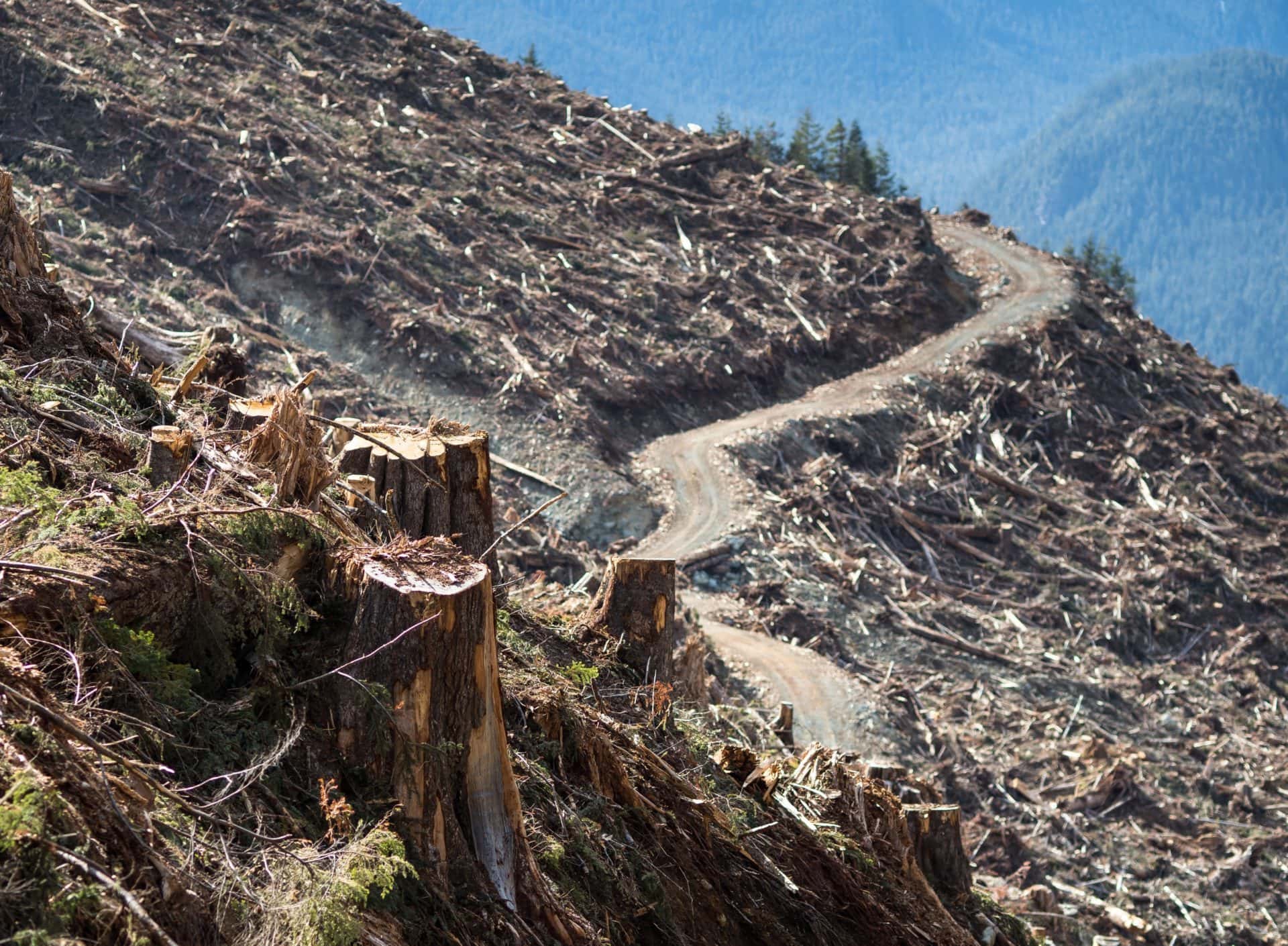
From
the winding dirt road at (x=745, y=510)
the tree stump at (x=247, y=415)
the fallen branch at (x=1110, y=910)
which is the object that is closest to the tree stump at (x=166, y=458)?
the tree stump at (x=247, y=415)

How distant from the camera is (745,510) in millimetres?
→ 22828

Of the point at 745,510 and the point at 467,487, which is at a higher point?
the point at 745,510

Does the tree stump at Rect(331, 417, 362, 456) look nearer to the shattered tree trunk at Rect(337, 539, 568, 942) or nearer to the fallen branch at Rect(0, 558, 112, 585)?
the shattered tree trunk at Rect(337, 539, 568, 942)

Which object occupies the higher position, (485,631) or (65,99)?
(65,99)

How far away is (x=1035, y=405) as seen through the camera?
31.0 metres

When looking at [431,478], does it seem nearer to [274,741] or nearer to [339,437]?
[339,437]

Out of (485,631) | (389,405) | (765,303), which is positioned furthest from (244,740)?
(765,303)

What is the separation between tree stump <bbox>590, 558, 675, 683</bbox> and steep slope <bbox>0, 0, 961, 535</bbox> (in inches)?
552

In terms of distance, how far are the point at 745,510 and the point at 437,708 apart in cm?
1891

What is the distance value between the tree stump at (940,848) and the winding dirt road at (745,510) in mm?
8940

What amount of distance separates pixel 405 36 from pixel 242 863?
37357mm

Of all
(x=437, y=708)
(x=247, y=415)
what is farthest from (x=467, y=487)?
(x=437, y=708)

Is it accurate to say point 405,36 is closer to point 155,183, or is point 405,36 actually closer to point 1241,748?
point 155,183

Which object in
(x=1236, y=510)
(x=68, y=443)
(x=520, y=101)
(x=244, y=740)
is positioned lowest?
(x=244, y=740)
